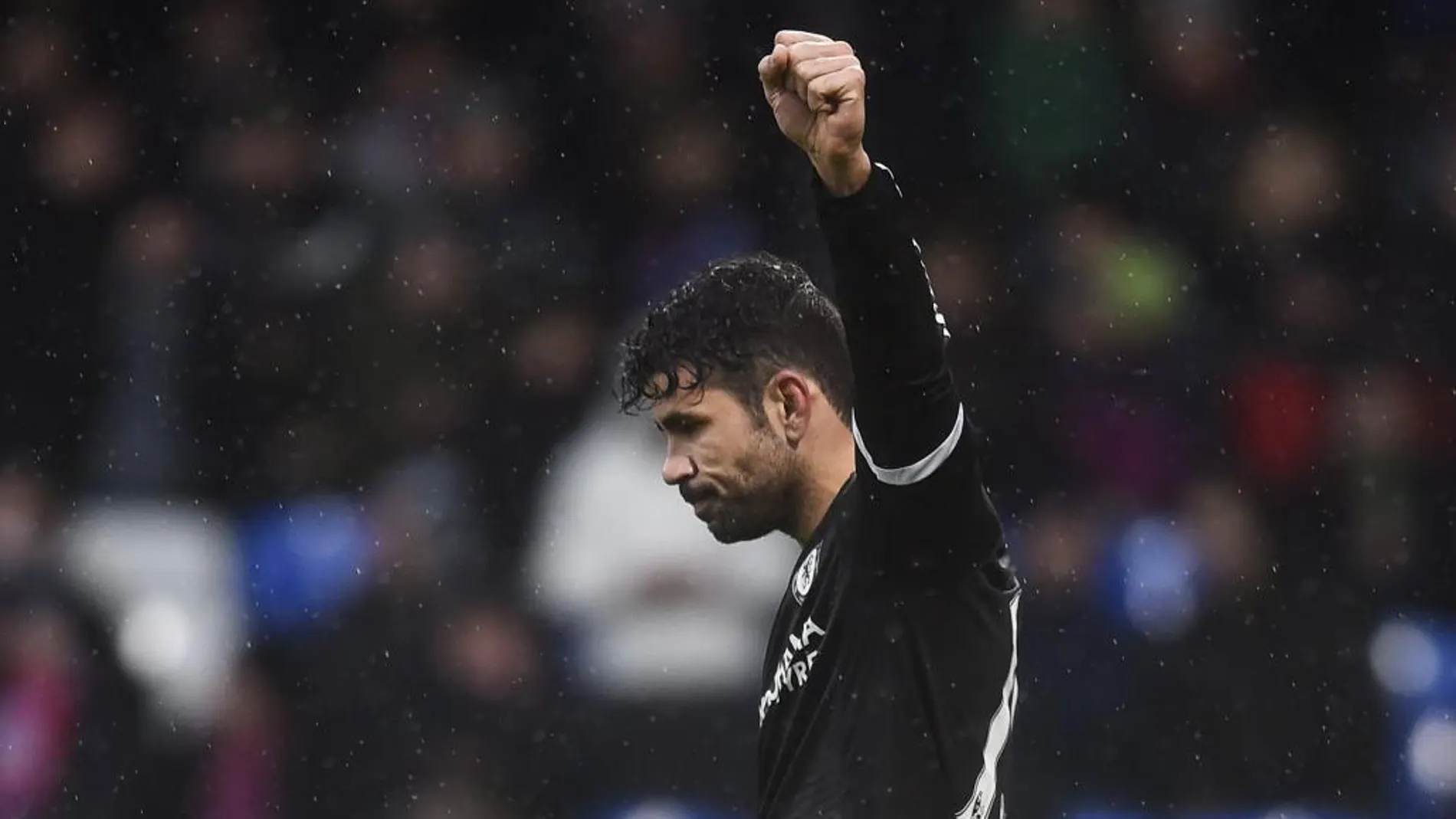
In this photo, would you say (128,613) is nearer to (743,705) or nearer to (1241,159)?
(743,705)

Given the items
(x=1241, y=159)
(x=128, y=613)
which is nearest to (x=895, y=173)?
(x=1241, y=159)

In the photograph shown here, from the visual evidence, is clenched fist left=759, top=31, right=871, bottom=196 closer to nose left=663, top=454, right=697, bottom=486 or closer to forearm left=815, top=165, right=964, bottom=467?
forearm left=815, top=165, right=964, bottom=467

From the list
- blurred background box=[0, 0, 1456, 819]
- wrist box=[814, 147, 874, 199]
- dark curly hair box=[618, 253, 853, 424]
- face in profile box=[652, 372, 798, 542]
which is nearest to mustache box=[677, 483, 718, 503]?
face in profile box=[652, 372, 798, 542]

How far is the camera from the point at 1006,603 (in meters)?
1.99

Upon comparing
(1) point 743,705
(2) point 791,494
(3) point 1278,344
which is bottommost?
(1) point 743,705

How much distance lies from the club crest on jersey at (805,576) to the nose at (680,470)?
19 cm

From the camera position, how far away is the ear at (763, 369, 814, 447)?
85.7 inches

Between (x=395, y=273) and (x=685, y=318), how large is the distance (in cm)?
224

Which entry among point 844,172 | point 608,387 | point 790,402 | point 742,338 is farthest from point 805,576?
point 608,387

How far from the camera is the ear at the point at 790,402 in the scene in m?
2.18

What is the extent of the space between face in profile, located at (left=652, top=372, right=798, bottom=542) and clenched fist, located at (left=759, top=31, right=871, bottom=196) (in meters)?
0.50

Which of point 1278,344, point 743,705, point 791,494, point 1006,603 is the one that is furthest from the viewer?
point 1278,344

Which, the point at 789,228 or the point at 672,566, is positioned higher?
the point at 789,228

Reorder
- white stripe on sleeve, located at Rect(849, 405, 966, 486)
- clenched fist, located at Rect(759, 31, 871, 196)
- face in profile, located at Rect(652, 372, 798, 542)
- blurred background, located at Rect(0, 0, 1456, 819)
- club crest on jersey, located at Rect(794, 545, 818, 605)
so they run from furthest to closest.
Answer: blurred background, located at Rect(0, 0, 1456, 819) < face in profile, located at Rect(652, 372, 798, 542) < club crest on jersey, located at Rect(794, 545, 818, 605) < white stripe on sleeve, located at Rect(849, 405, 966, 486) < clenched fist, located at Rect(759, 31, 871, 196)
